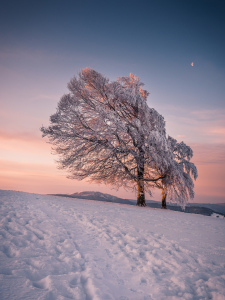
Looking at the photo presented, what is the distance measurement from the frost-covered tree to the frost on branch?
579mm

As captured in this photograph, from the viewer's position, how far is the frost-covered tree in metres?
13.0

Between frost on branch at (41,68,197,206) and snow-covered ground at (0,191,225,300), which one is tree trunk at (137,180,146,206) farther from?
snow-covered ground at (0,191,225,300)

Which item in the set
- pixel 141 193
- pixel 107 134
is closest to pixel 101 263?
pixel 107 134

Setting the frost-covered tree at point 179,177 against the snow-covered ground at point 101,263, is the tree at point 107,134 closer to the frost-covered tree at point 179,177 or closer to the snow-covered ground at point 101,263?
the frost-covered tree at point 179,177

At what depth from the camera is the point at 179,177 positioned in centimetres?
1284

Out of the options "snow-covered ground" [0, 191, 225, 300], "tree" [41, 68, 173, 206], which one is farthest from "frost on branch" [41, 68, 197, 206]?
"snow-covered ground" [0, 191, 225, 300]

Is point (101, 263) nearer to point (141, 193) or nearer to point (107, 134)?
point (107, 134)

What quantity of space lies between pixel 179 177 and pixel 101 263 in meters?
11.2

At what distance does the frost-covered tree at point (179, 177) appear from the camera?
1297cm

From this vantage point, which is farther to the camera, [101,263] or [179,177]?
[179,177]

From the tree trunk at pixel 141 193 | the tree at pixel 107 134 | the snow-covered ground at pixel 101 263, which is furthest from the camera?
the tree trunk at pixel 141 193

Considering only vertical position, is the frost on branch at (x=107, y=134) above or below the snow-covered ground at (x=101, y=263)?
above

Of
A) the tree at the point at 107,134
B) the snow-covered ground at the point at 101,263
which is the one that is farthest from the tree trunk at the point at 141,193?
the snow-covered ground at the point at 101,263

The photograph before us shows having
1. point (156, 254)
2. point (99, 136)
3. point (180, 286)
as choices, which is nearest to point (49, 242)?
point (156, 254)
